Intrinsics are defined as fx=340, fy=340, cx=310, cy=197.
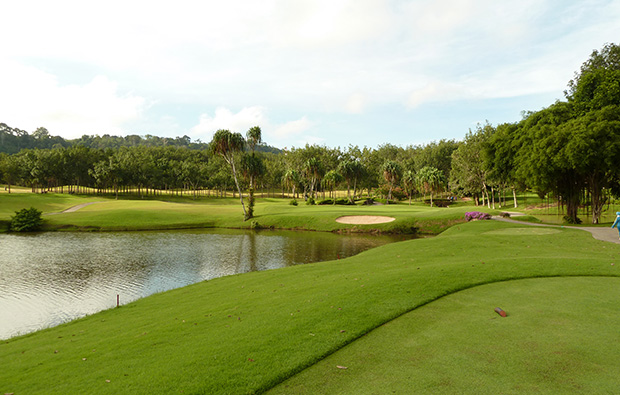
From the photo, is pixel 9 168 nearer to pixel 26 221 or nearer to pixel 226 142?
pixel 26 221

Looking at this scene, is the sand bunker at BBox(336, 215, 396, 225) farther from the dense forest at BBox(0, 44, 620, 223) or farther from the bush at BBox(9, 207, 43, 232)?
the bush at BBox(9, 207, 43, 232)

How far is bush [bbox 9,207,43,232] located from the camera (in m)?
43.9

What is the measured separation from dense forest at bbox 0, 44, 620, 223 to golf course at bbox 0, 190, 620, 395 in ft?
48.0

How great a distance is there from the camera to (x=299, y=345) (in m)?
7.49

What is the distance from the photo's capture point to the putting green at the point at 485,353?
5.41m

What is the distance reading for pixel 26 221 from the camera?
146 feet

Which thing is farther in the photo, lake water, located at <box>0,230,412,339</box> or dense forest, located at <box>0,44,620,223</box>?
dense forest, located at <box>0,44,620,223</box>

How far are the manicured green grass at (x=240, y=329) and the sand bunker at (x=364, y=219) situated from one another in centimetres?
2822

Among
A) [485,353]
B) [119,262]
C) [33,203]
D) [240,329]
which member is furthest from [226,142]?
[485,353]

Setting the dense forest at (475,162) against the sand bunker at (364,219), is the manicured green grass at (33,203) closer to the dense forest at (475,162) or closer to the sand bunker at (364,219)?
the dense forest at (475,162)

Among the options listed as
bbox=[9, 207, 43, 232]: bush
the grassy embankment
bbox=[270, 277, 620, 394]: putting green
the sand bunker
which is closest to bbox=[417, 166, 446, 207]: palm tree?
the grassy embankment

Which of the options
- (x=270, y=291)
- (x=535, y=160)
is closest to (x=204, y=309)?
(x=270, y=291)

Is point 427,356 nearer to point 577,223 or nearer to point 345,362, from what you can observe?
point 345,362

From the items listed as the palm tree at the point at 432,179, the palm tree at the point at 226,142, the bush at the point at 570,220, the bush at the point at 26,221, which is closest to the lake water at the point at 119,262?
the bush at the point at 26,221
